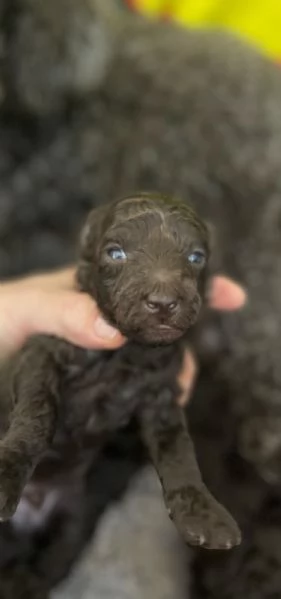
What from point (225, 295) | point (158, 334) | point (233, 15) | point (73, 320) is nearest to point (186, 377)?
point (225, 295)

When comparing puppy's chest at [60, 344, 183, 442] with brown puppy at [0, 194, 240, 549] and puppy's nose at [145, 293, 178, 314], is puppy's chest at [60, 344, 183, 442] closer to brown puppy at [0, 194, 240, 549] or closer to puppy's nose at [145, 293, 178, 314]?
brown puppy at [0, 194, 240, 549]

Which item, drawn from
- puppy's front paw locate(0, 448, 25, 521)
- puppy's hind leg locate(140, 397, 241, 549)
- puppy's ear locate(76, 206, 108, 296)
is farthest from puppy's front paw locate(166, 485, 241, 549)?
puppy's ear locate(76, 206, 108, 296)

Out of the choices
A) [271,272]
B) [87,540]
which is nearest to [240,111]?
[271,272]

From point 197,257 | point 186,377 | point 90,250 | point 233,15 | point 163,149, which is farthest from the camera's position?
point 233,15

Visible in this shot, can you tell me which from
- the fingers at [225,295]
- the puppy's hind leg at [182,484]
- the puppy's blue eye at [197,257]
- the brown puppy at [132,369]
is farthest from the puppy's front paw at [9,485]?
the fingers at [225,295]

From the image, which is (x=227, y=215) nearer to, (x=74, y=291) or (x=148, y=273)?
(x=74, y=291)

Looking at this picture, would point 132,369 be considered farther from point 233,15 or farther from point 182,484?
point 233,15

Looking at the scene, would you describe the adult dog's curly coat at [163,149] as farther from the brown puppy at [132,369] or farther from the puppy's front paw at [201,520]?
the puppy's front paw at [201,520]
